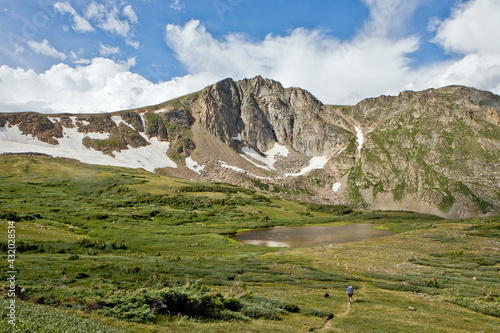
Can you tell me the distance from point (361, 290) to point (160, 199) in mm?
103004

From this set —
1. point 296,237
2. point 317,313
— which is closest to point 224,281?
point 317,313

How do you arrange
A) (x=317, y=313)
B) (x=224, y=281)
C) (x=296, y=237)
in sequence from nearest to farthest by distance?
(x=317, y=313) → (x=224, y=281) → (x=296, y=237)

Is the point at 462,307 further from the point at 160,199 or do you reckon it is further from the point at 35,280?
the point at 160,199

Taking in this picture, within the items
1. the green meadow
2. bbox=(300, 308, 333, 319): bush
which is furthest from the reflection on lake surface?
bbox=(300, 308, 333, 319): bush

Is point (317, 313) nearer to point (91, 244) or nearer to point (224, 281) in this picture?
point (224, 281)

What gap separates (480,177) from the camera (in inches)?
7338

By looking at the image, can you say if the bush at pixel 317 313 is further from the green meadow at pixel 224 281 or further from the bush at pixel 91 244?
the bush at pixel 91 244

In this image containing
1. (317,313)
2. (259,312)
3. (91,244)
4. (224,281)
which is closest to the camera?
(259,312)

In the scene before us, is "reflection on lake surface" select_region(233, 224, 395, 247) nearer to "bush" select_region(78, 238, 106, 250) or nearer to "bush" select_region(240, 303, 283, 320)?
"bush" select_region(78, 238, 106, 250)

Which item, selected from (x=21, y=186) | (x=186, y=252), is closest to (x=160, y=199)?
(x=21, y=186)

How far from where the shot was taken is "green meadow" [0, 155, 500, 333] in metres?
16.6

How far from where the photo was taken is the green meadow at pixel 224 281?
653 inches

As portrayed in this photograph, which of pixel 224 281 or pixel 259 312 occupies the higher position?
pixel 259 312

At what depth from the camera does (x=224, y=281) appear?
31125mm
